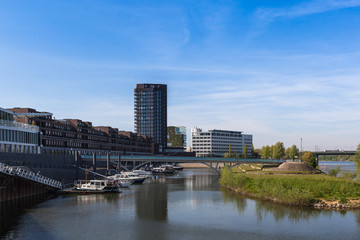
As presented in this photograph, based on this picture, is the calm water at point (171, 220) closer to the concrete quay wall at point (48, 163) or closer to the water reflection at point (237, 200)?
the water reflection at point (237, 200)

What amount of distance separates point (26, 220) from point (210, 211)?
28.4m

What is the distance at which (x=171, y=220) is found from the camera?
52969mm

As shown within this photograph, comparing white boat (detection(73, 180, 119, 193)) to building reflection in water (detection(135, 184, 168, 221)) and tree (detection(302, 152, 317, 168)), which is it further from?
tree (detection(302, 152, 317, 168))

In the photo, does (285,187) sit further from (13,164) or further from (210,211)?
(13,164)

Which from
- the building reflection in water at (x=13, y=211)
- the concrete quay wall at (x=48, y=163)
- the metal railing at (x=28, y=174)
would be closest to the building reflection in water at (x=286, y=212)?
the building reflection in water at (x=13, y=211)

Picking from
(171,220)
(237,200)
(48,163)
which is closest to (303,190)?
(237,200)

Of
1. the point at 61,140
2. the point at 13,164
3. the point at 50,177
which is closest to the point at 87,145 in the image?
the point at 61,140

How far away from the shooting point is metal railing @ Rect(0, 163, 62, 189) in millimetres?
65812

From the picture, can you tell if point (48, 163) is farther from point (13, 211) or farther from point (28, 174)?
point (13, 211)

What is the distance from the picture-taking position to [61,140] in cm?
16038

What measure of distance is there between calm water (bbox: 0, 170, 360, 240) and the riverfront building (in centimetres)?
2077

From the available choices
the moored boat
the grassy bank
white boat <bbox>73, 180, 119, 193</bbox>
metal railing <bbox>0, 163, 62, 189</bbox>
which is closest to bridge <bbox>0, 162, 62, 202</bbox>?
metal railing <bbox>0, 163, 62, 189</bbox>

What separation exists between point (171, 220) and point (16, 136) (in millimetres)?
54715

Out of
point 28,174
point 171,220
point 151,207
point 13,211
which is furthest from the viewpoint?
point 28,174
